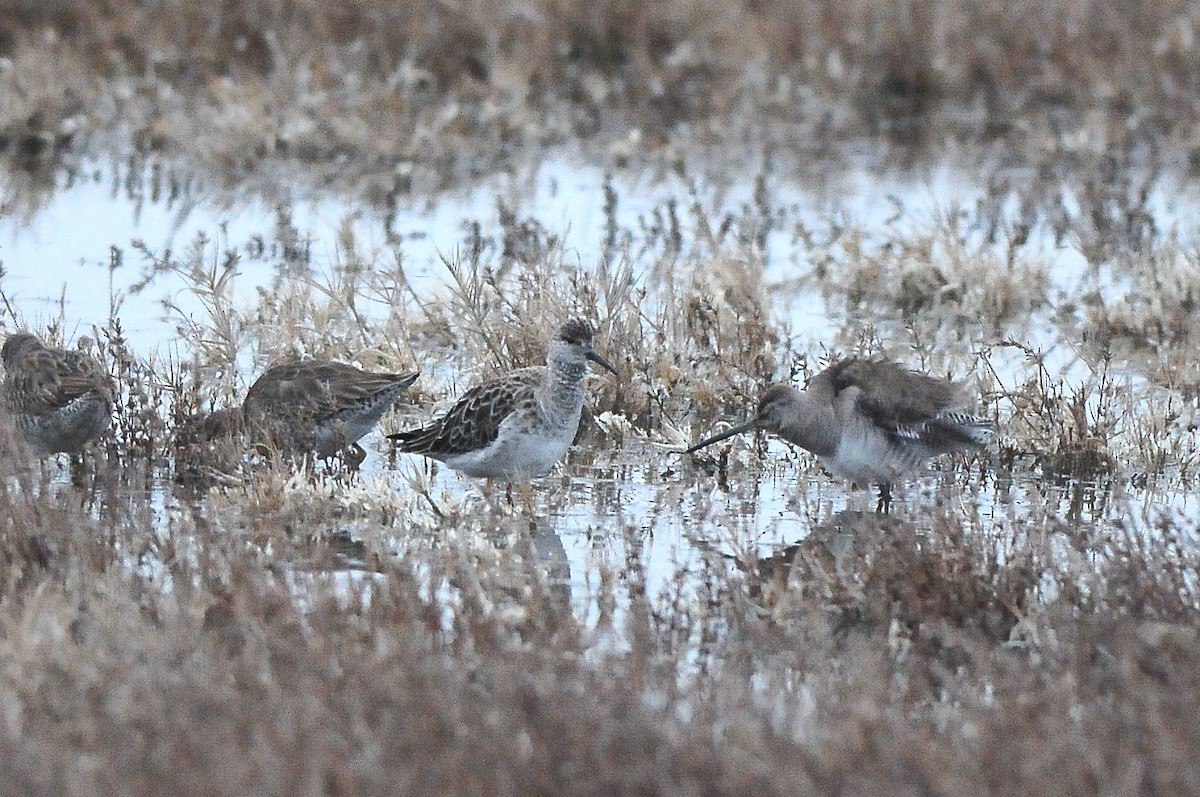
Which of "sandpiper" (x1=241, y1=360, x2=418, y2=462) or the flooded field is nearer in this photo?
the flooded field

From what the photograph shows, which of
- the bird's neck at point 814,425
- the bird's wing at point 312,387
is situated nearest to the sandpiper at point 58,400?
the bird's wing at point 312,387

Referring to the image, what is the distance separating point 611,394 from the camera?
1000cm

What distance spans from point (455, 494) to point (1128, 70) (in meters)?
11.6

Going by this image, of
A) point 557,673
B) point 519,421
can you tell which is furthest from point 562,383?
point 557,673

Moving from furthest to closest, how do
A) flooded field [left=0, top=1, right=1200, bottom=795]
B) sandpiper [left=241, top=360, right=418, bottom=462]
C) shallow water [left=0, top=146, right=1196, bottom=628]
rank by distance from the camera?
1. sandpiper [left=241, top=360, right=418, bottom=462]
2. shallow water [left=0, top=146, right=1196, bottom=628]
3. flooded field [left=0, top=1, right=1200, bottom=795]

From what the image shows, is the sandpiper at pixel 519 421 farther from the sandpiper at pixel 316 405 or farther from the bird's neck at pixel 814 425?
the bird's neck at pixel 814 425

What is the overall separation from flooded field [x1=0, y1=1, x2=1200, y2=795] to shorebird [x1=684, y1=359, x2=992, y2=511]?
23cm

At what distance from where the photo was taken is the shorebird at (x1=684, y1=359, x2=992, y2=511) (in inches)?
332

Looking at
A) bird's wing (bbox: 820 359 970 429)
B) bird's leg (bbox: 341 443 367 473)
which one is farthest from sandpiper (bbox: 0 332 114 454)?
bird's wing (bbox: 820 359 970 429)

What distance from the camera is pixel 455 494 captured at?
8.80m

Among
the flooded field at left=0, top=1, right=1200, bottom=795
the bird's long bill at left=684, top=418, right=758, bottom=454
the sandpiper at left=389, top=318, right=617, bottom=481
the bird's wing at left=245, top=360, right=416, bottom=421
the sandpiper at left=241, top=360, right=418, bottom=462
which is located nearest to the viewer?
the flooded field at left=0, top=1, right=1200, bottom=795

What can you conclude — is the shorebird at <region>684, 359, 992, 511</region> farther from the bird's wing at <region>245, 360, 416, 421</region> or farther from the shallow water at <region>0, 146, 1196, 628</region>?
the bird's wing at <region>245, 360, 416, 421</region>

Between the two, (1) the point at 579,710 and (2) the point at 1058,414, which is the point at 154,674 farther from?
(2) the point at 1058,414

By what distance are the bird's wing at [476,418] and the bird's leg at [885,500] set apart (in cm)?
148
